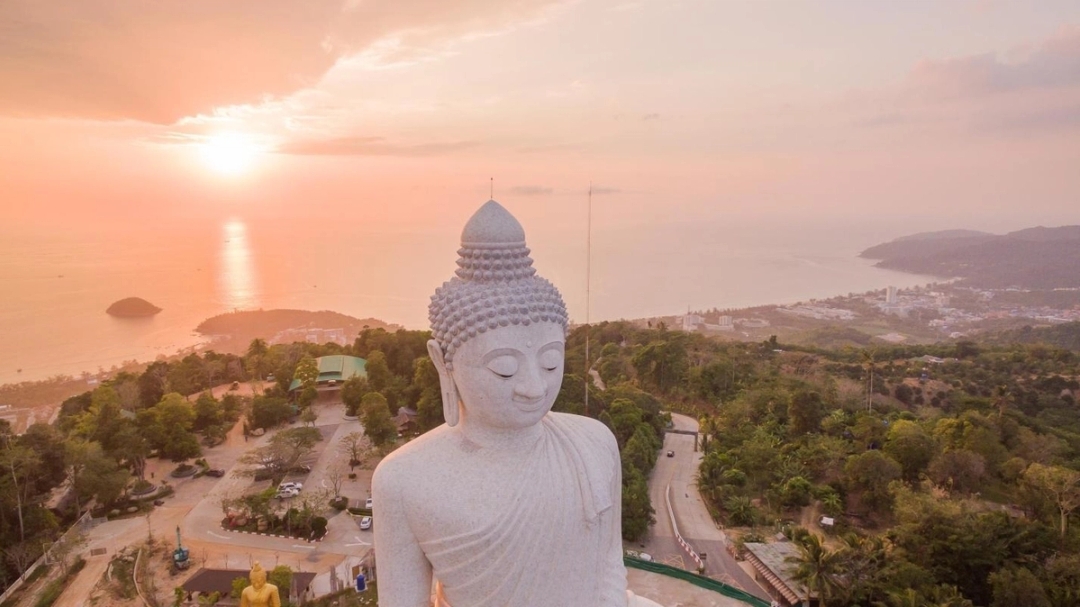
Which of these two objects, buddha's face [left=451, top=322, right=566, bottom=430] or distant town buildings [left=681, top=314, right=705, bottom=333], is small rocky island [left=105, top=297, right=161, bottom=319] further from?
buddha's face [left=451, top=322, right=566, bottom=430]

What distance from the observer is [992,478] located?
2042 centimetres

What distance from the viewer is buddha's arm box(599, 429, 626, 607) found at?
505 centimetres

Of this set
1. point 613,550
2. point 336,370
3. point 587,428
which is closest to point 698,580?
point 613,550

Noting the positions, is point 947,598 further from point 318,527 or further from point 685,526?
point 318,527

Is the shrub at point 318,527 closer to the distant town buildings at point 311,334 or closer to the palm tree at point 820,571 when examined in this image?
the palm tree at point 820,571

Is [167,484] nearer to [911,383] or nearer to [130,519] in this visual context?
[130,519]

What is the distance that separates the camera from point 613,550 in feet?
17.2

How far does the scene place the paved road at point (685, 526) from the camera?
53.9 feet

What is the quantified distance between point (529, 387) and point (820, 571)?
37.3 ft

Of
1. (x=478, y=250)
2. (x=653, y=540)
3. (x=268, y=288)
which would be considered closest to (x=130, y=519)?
(x=653, y=540)

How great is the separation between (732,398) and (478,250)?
2617 centimetres

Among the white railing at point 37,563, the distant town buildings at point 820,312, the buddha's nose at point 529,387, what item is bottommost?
the distant town buildings at point 820,312

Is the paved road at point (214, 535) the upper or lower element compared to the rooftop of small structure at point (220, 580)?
lower

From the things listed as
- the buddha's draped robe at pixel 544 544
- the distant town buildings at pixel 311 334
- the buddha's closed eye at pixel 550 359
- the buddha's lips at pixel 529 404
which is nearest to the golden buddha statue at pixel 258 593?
the buddha's draped robe at pixel 544 544
